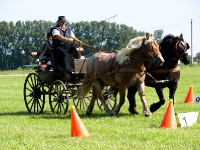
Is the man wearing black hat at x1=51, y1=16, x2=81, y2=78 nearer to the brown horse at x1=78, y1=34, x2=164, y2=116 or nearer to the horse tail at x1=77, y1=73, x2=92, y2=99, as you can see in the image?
the horse tail at x1=77, y1=73, x2=92, y2=99

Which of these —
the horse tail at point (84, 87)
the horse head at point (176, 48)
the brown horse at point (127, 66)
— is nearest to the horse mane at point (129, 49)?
the brown horse at point (127, 66)

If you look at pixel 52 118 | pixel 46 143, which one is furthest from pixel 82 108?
pixel 46 143

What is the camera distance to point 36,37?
296ft

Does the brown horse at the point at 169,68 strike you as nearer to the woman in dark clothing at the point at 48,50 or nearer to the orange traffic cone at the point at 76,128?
the woman in dark clothing at the point at 48,50

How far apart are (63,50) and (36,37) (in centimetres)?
7810

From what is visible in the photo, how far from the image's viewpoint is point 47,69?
46.1 ft

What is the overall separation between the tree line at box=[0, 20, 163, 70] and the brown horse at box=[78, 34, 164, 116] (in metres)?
66.4

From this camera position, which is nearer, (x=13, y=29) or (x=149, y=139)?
(x=149, y=139)

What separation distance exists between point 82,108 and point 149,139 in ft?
21.7

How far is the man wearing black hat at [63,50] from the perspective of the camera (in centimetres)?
1294

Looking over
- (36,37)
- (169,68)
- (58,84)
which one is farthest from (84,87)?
(36,37)

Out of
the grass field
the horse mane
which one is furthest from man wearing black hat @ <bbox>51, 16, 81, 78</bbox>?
the horse mane

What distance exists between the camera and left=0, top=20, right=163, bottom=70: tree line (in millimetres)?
82500

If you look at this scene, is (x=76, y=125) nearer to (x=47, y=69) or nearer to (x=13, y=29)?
(x=47, y=69)
